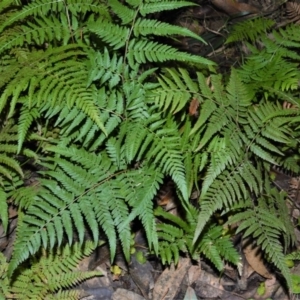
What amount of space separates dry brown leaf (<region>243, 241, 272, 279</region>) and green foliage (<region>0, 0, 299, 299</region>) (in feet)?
0.93

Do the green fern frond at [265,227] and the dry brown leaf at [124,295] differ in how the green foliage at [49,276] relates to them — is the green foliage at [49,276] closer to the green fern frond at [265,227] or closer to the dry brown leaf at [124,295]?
the dry brown leaf at [124,295]

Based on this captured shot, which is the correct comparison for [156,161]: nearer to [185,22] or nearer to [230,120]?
[230,120]

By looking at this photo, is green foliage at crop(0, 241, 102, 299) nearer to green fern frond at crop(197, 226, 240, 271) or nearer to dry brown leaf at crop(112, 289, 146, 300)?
dry brown leaf at crop(112, 289, 146, 300)

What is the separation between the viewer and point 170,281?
3.74m

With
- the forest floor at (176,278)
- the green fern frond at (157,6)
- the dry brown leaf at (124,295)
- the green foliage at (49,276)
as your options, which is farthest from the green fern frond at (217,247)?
the green fern frond at (157,6)

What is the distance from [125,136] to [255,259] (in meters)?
1.43

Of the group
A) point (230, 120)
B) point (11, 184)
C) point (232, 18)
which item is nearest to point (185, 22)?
point (232, 18)

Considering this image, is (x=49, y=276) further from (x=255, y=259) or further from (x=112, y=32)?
(x=112, y=32)

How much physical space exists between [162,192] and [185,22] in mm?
1723

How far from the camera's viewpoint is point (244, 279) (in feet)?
12.3

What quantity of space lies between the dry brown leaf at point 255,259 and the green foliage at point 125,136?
284 millimetres

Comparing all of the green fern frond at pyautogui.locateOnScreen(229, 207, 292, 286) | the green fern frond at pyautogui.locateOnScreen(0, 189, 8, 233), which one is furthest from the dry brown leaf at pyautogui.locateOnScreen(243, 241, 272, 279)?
the green fern frond at pyautogui.locateOnScreen(0, 189, 8, 233)

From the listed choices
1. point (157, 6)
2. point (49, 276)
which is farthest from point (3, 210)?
point (157, 6)

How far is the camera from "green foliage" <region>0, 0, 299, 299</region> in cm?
315
